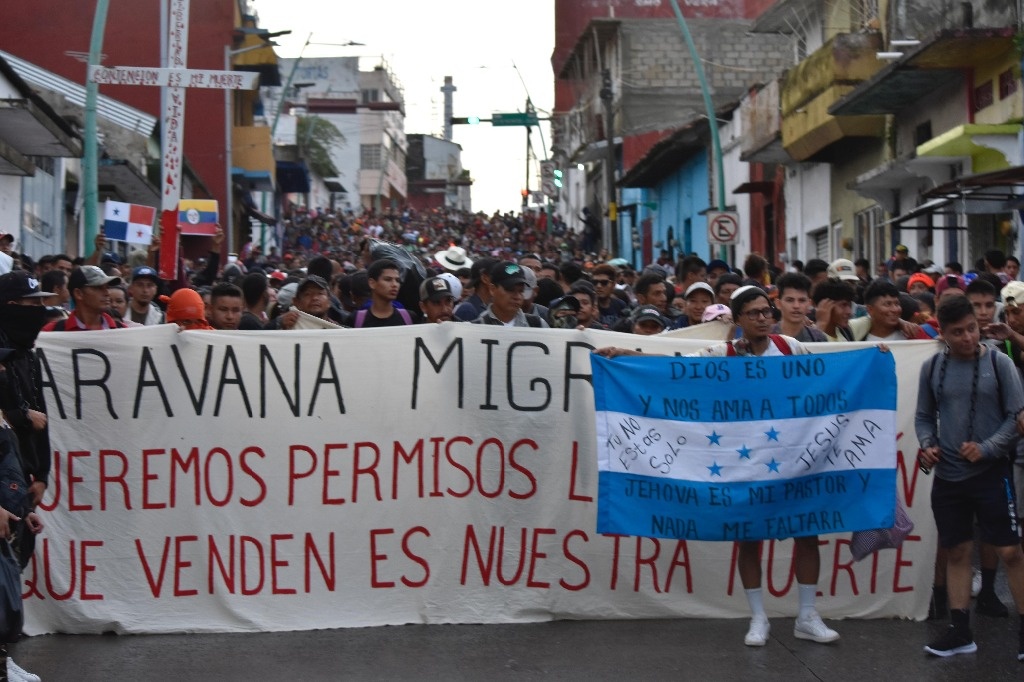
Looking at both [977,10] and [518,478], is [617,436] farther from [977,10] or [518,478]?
[977,10]

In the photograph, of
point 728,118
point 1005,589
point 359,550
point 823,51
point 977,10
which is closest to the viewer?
point 359,550

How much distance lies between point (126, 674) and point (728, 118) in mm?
31317

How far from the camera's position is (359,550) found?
7.80 m

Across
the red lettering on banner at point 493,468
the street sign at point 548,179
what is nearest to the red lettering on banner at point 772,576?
the red lettering on banner at point 493,468

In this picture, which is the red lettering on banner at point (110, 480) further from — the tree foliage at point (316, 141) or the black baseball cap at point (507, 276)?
the tree foliage at point (316, 141)

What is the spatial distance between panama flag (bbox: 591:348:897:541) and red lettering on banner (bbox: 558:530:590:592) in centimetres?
60

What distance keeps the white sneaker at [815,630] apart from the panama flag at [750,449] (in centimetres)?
40

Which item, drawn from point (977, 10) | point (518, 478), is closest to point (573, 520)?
point (518, 478)

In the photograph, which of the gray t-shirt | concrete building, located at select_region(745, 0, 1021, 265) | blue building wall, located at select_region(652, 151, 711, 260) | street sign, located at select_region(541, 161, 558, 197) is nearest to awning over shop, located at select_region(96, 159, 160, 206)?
concrete building, located at select_region(745, 0, 1021, 265)

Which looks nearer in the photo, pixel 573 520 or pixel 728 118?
pixel 573 520

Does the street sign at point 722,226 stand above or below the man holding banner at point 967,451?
above

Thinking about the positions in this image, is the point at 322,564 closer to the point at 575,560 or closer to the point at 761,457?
the point at 575,560

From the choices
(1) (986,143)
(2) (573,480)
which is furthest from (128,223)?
(1) (986,143)

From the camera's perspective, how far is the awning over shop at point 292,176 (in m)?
57.6
